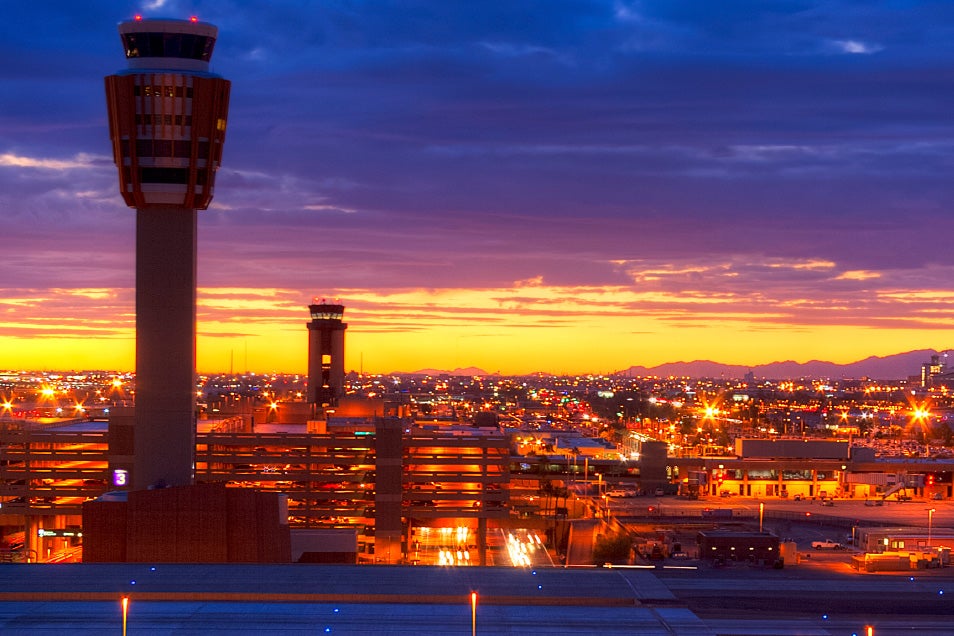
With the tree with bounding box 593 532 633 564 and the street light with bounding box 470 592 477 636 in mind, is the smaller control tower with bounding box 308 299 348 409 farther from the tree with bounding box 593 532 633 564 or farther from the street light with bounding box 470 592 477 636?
the street light with bounding box 470 592 477 636

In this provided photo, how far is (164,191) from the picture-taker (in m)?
57.3

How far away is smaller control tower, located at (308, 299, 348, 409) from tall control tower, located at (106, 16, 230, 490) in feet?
288

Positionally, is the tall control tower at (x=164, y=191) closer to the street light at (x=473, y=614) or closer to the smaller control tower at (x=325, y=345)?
the street light at (x=473, y=614)

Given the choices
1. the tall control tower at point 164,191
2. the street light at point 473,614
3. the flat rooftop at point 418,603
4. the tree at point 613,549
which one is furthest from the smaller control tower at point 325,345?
the street light at point 473,614

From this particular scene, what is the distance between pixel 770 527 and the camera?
88125mm

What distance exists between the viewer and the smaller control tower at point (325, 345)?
146 meters

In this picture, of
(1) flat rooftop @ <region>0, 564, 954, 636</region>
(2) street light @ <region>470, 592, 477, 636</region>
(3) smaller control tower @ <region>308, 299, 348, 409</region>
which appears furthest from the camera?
(3) smaller control tower @ <region>308, 299, 348, 409</region>

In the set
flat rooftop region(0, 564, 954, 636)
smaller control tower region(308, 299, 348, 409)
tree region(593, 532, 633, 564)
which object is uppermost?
smaller control tower region(308, 299, 348, 409)

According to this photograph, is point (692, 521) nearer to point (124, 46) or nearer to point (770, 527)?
point (770, 527)

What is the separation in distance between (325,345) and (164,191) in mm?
90143

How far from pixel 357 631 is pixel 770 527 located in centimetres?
5640

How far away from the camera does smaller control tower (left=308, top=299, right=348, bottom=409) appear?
480ft

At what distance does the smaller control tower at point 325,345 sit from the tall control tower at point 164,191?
87.9m

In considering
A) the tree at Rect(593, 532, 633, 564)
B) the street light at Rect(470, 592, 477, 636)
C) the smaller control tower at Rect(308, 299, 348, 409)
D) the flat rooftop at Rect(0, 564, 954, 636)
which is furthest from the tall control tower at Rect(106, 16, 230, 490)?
the smaller control tower at Rect(308, 299, 348, 409)
